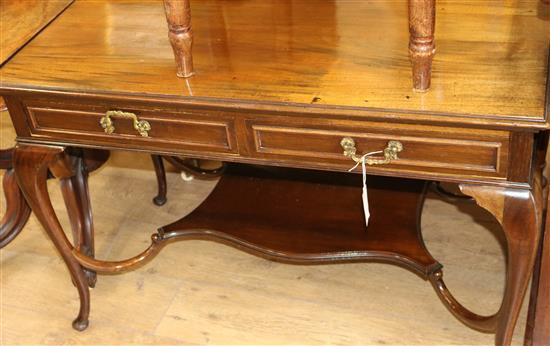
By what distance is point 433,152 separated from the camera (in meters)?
1.18

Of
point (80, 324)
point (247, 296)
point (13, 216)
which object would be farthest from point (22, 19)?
point (247, 296)

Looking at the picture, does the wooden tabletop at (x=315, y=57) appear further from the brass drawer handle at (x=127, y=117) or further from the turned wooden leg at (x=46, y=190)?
the turned wooden leg at (x=46, y=190)

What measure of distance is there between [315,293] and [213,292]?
→ 0.85 feet

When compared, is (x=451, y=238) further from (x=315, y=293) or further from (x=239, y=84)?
(x=239, y=84)

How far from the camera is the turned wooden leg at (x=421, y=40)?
1.08 metres

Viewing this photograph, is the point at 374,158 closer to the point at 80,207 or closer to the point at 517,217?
the point at 517,217

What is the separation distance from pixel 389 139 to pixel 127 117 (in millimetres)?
477

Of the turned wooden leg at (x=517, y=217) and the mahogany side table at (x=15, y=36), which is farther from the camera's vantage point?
the mahogany side table at (x=15, y=36)

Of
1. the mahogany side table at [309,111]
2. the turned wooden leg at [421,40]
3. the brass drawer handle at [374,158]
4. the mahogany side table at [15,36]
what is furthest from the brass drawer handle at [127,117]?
the turned wooden leg at [421,40]

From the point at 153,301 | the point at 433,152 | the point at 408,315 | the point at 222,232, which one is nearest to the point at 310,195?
the point at 222,232

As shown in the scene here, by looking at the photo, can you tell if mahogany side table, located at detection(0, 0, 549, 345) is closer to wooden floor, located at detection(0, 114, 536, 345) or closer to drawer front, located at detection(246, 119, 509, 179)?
drawer front, located at detection(246, 119, 509, 179)

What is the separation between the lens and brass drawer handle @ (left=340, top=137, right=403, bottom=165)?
1.18 metres

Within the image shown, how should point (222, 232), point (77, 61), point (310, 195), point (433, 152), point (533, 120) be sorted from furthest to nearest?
1. point (310, 195)
2. point (222, 232)
3. point (77, 61)
4. point (433, 152)
5. point (533, 120)

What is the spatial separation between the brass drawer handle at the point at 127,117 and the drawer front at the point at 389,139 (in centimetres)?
20
